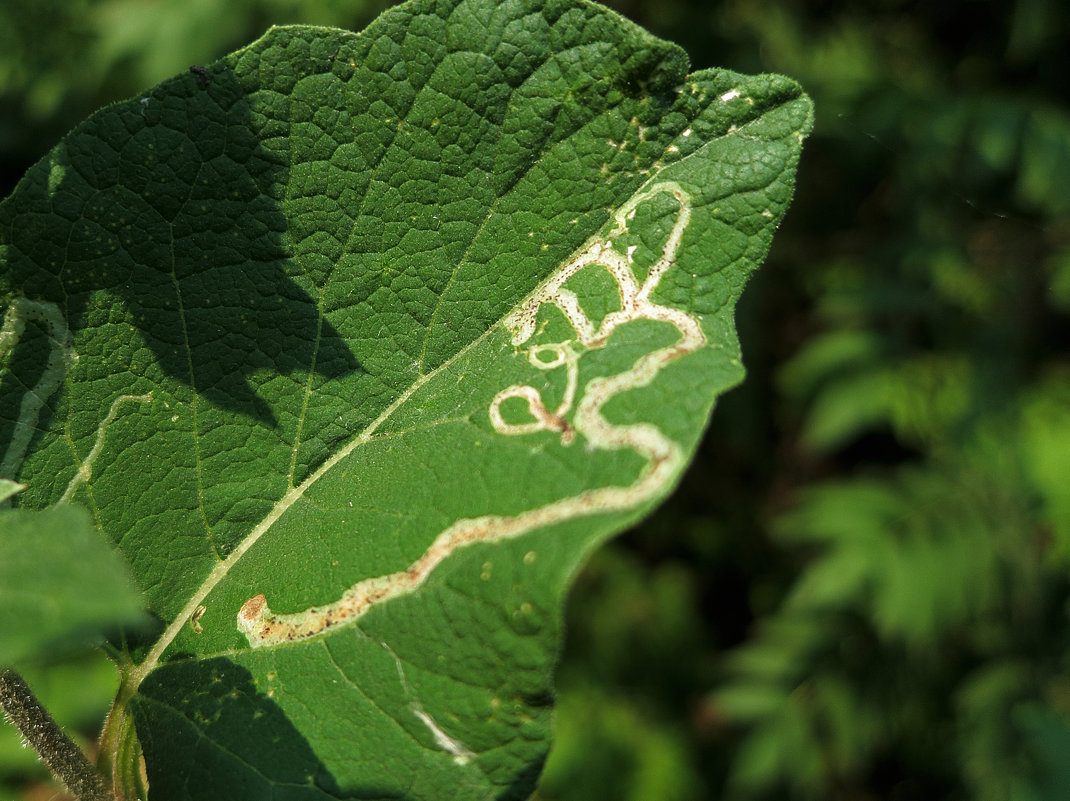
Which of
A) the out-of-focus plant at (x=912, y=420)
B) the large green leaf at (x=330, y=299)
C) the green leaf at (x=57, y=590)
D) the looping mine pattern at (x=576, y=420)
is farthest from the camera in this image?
the out-of-focus plant at (x=912, y=420)

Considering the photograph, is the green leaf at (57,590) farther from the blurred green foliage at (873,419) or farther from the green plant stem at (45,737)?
the blurred green foliage at (873,419)

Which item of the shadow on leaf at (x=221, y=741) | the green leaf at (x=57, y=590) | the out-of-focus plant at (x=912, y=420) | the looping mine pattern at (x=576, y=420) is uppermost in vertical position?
the green leaf at (x=57, y=590)

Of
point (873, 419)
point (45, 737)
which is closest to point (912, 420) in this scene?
point (873, 419)

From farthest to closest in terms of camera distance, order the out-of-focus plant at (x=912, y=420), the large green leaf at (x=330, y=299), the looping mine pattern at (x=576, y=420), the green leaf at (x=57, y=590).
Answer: the out-of-focus plant at (x=912, y=420) → the large green leaf at (x=330, y=299) → the looping mine pattern at (x=576, y=420) → the green leaf at (x=57, y=590)

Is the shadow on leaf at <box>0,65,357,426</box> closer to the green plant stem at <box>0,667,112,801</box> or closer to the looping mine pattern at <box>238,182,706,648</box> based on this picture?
the looping mine pattern at <box>238,182,706,648</box>

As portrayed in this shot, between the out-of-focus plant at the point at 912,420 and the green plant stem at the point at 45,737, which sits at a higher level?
the green plant stem at the point at 45,737

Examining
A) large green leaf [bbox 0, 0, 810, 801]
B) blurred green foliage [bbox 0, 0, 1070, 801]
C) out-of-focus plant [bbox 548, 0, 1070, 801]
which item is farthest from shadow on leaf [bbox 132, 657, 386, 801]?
out-of-focus plant [bbox 548, 0, 1070, 801]

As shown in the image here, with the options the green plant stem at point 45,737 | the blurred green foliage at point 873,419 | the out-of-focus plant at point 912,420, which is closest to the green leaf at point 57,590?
the green plant stem at point 45,737
